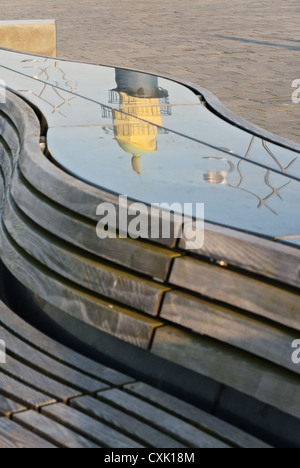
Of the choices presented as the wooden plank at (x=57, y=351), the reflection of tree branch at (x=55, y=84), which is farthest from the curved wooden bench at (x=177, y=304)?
the reflection of tree branch at (x=55, y=84)

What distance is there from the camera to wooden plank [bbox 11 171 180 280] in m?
3.48

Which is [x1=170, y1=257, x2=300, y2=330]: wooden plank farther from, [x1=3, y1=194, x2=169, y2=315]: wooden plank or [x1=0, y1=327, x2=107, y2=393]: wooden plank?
[x1=0, y1=327, x2=107, y2=393]: wooden plank

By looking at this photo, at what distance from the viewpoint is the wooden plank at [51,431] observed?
10.2 feet

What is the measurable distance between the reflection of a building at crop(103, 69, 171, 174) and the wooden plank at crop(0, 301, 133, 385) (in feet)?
3.16

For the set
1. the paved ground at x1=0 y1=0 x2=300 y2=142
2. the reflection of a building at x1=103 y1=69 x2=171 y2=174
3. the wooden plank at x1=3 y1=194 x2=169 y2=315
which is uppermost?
the paved ground at x1=0 y1=0 x2=300 y2=142

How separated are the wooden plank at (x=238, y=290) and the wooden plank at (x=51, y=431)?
727 millimetres

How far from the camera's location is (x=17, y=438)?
3.16 metres

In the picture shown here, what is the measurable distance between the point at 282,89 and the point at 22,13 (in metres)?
9.61

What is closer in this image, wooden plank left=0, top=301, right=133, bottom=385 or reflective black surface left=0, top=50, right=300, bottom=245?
wooden plank left=0, top=301, right=133, bottom=385

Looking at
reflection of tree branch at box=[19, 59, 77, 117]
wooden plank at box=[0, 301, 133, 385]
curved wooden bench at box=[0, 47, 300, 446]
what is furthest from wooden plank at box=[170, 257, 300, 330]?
reflection of tree branch at box=[19, 59, 77, 117]

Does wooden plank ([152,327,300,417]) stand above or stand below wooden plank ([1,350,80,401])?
above

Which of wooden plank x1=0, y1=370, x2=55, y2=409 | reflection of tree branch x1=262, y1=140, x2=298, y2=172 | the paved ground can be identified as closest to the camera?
wooden plank x1=0, y1=370, x2=55, y2=409

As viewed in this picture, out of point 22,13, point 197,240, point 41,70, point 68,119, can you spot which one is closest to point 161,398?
point 197,240

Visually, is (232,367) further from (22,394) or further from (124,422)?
(22,394)
